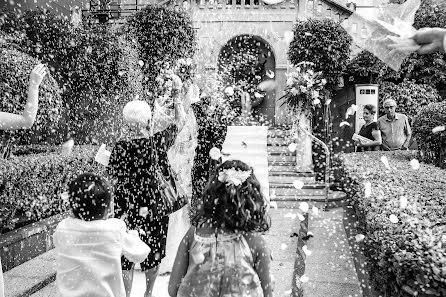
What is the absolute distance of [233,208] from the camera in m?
2.68

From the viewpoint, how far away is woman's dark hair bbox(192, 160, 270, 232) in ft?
8.74

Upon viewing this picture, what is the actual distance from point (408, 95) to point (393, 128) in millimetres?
6231

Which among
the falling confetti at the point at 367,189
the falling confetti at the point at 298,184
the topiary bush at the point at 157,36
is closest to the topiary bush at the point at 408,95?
A: the falling confetti at the point at 298,184

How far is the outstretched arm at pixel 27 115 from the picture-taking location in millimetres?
3037

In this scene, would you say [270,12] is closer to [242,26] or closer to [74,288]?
[242,26]

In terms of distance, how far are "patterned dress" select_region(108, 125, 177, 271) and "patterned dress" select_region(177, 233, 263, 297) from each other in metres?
1.54

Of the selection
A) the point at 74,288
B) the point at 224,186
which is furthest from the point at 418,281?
the point at 74,288

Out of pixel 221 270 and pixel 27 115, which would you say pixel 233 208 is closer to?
pixel 221 270

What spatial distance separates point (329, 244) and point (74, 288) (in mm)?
4129

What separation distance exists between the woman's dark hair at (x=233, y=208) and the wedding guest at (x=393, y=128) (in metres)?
5.75

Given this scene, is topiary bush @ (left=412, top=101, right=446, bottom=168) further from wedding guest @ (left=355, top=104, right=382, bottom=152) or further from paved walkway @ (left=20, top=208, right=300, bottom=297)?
paved walkway @ (left=20, top=208, right=300, bottom=297)

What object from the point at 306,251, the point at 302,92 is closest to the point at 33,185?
the point at 306,251

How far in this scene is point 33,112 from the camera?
311 cm

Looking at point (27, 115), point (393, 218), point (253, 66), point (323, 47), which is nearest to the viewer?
point (27, 115)
